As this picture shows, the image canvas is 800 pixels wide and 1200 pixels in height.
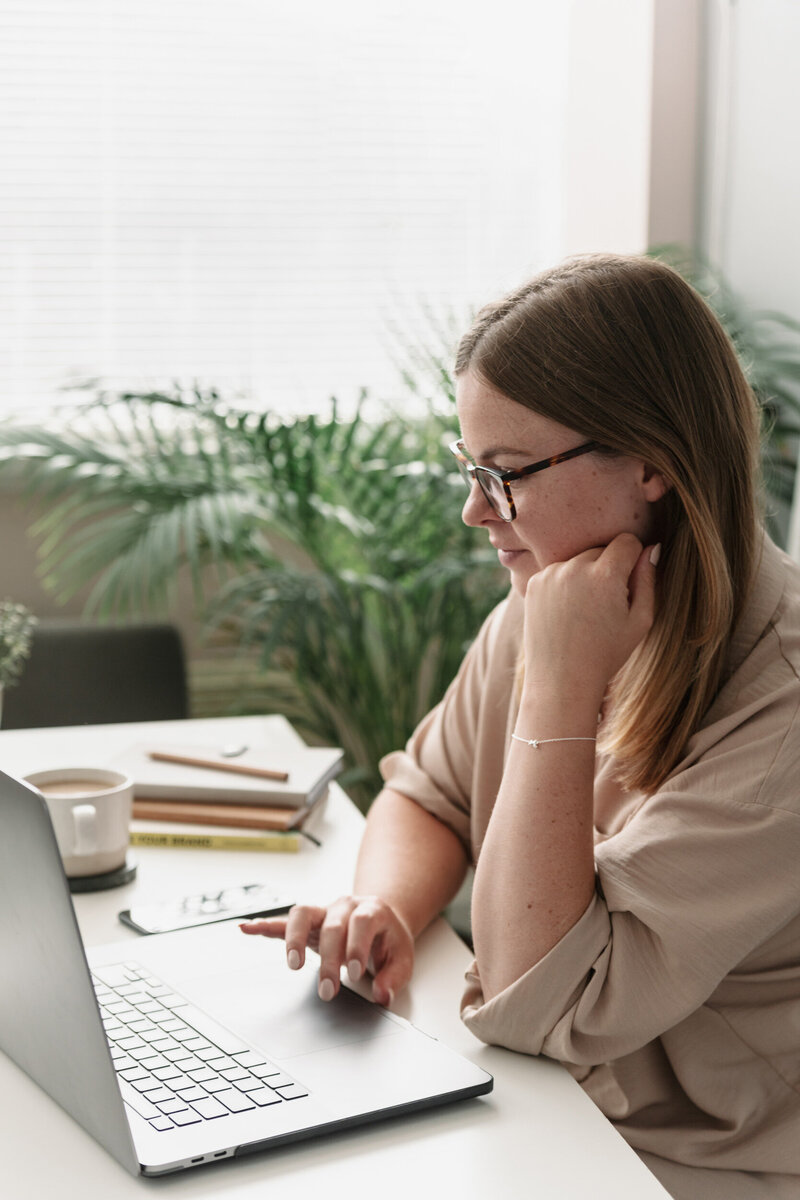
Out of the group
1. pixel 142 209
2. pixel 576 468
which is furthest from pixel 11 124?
Answer: pixel 576 468

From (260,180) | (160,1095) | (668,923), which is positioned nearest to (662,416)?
(668,923)

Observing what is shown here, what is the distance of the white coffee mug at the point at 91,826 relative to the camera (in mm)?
1168

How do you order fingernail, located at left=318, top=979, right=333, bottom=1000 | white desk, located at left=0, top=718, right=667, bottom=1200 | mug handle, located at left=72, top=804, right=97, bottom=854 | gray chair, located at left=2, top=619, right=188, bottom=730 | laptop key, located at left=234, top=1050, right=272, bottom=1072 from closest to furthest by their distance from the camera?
white desk, located at left=0, top=718, right=667, bottom=1200 < laptop key, located at left=234, top=1050, right=272, bottom=1072 < fingernail, located at left=318, top=979, right=333, bottom=1000 < mug handle, located at left=72, top=804, right=97, bottom=854 < gray chair, located at left=2, top=619, right=188, bottom=730

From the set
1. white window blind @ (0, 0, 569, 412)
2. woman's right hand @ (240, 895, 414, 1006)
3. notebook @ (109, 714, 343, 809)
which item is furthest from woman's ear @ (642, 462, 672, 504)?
white window blind @ (0, 0, 569, 412)

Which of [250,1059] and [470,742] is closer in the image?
[250,1059]

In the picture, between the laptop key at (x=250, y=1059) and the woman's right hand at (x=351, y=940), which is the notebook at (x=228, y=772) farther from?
the laptop key at (x=250, y=1059)

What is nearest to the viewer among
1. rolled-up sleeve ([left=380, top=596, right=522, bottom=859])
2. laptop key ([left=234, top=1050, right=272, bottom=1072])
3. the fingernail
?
laptop key ([left=234, top=1050, right=272, bottom=1072])

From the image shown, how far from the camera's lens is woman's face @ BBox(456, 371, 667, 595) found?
1031mm

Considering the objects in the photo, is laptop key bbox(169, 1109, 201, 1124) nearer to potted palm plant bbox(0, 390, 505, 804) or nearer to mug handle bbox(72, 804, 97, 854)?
mug handle bbox(72, 804, 97, 854)

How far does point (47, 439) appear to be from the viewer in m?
2.44

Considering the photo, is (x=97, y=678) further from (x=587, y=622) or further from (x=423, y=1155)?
(x=423, y=1155)

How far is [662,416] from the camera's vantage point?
3.31ft

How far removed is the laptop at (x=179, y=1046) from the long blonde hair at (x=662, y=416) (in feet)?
1.08

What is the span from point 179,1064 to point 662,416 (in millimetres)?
623
